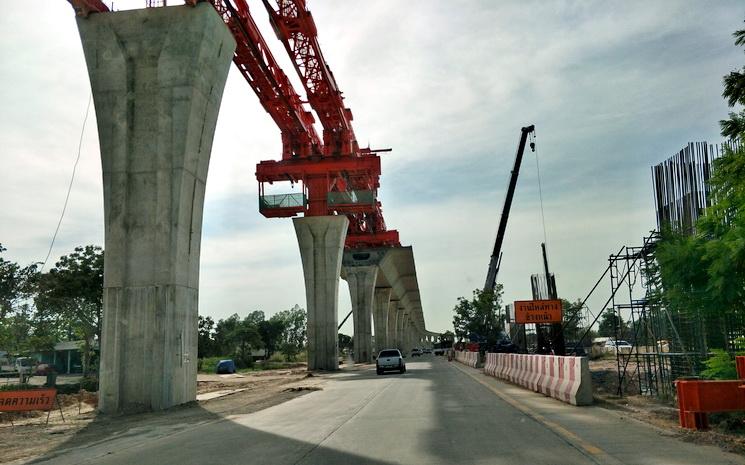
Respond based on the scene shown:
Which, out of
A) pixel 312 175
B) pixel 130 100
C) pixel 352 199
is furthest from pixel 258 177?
pixel 130 100

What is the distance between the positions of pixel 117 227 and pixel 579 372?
→ 13.1 m

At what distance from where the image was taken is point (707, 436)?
9586 mm

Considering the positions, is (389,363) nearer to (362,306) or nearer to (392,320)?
(362,306)

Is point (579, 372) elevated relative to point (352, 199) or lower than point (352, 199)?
lower

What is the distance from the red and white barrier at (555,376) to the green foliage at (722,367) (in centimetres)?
279

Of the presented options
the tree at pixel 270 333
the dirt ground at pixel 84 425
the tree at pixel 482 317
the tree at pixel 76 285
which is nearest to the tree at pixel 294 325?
the tree at pixel 270 333

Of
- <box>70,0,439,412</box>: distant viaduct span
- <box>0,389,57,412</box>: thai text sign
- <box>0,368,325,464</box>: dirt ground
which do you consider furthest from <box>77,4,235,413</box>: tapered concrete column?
<box>0,389,57,412</box>: thai text sign

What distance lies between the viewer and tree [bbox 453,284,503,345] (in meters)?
68.4

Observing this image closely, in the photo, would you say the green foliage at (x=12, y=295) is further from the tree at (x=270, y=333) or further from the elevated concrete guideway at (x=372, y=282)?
the tree at (x=270, y=333)

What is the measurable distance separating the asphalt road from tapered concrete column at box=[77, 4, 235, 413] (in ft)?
12.5

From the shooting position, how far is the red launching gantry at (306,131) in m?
32.5

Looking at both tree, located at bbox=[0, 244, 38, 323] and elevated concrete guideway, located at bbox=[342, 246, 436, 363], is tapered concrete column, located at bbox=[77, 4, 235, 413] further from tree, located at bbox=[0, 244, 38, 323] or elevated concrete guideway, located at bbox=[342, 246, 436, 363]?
elevated concrete guideway, located at bbox=[342, 246, 436, 363]

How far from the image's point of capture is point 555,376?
58.0 feet

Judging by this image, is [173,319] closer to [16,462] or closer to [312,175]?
[16,462]
